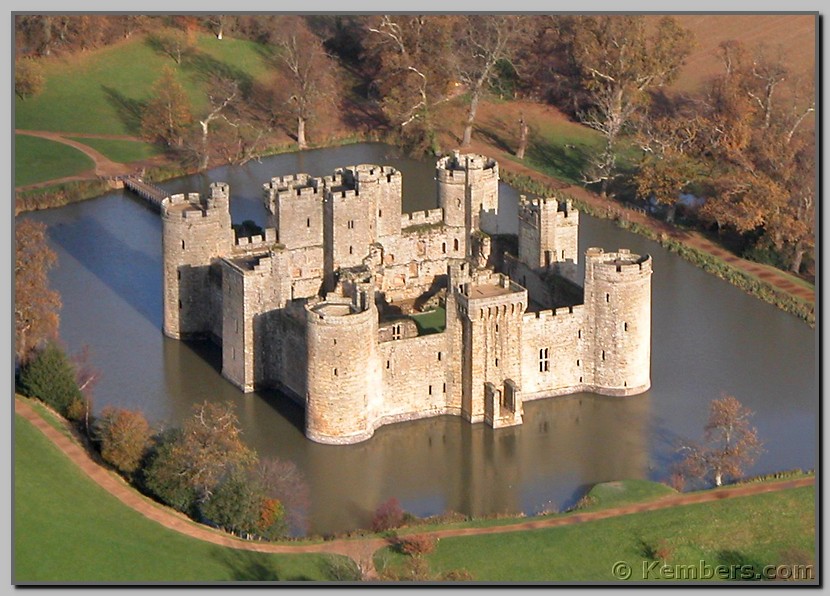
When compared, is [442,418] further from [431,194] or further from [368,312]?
[431,194]

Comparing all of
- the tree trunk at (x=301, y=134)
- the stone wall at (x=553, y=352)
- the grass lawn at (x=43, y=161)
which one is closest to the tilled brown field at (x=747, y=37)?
the tree trunk at (x=301, y=134)

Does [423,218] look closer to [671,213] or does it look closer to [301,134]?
[671,213]

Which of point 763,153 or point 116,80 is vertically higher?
point 116,80

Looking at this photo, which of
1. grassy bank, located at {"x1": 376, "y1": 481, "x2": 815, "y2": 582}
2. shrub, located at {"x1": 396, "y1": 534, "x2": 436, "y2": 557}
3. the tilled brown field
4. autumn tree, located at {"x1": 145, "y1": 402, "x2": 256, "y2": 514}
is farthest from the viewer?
the tilled brown field

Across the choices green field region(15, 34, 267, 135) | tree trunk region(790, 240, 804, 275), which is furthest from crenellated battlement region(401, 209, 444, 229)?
green field region(15, 34, 267, 135)

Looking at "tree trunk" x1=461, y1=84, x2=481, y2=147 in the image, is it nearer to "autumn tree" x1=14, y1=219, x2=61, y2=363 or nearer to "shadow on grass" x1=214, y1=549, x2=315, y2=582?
"autumn tree" x1=14, y1=219, x2=61, y2=363

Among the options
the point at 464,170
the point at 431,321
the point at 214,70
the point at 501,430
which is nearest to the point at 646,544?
the point at 501,430

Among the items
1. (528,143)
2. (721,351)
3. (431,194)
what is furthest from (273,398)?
(528,143)
